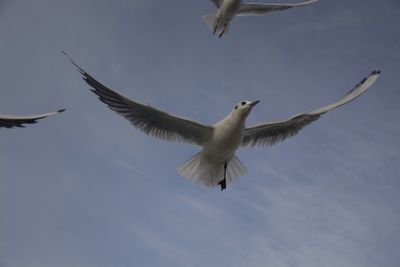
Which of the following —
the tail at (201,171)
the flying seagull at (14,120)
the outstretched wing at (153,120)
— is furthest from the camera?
the tail at (201,171)

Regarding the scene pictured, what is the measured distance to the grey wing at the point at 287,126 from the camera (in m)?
4.05

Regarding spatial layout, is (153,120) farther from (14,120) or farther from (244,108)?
(14,120)

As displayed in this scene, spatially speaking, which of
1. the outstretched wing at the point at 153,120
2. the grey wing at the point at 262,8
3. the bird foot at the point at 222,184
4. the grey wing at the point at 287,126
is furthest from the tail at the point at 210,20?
the bird foot at the point at 222,184

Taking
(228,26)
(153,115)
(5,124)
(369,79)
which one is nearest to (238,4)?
(228,26)

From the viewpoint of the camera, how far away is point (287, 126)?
13.5 ft

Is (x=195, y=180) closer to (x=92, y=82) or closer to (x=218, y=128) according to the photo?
(x=218, y=128)

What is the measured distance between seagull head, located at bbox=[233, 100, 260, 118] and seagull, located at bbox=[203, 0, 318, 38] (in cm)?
186

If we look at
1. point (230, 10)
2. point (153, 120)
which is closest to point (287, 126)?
point (153, 120)

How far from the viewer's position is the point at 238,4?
546 cm

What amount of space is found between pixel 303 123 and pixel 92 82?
1441mm

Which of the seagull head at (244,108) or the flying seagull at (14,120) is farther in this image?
the seagull head at (244,108)

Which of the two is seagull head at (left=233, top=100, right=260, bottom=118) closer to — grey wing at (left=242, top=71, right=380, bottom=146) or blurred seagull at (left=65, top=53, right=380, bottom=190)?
blurred seagull at (left=65, top=53, right=380, bottom=190)

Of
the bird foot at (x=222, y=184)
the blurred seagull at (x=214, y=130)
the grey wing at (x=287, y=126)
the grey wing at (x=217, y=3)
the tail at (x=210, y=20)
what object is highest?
the grey wing at (x=217, y=3)

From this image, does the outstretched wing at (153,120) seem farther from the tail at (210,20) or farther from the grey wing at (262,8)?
the grey wing at (262,8)
